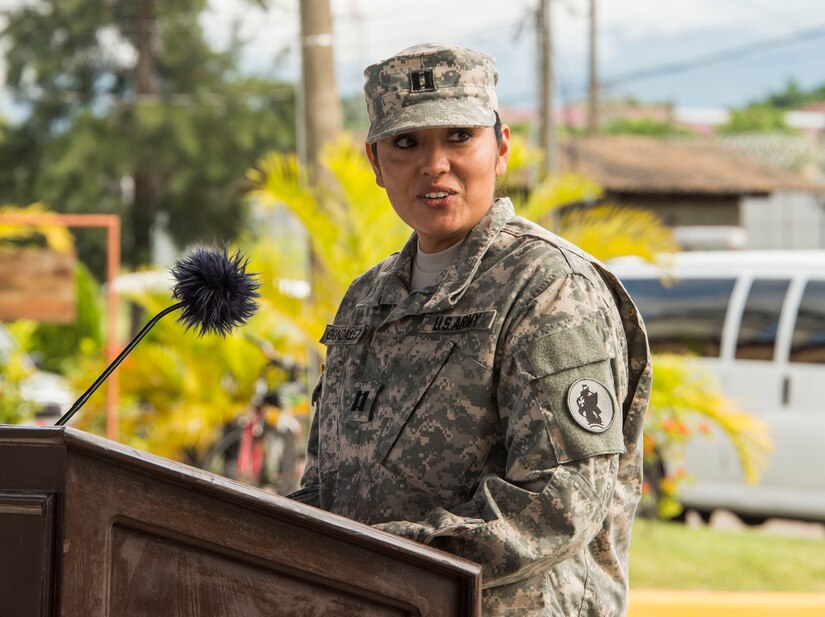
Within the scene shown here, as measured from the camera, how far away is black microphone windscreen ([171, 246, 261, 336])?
1.63 metres

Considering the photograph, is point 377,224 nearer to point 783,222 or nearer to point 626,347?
point 626,347

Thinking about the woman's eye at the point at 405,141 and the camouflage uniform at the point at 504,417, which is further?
the woman's eye at the point at 405,141

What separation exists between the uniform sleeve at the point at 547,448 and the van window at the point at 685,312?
6.31 m

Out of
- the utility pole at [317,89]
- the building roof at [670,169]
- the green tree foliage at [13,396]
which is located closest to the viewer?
the utility pole at [317,89]

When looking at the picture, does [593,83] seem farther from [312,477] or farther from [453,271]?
[453,271]

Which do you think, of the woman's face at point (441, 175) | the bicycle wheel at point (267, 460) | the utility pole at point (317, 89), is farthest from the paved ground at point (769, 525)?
the woman's face at point (441, 175)

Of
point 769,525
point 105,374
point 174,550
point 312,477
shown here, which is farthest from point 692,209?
point 174,550

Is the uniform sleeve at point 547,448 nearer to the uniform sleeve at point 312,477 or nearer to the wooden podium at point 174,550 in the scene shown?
the wooden podium at point 174,550

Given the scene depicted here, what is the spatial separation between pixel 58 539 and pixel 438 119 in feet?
2.71

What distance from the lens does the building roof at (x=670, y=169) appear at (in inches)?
1052

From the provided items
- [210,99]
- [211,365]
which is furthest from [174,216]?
[211,365]

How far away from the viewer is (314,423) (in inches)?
84.4

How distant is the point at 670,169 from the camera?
28766mm

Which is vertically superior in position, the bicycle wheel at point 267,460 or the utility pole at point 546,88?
the utility pole at point 546,88
